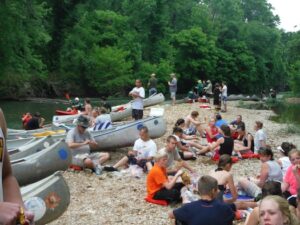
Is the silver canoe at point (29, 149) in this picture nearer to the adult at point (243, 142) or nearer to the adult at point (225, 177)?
the adult at point (225, 177)

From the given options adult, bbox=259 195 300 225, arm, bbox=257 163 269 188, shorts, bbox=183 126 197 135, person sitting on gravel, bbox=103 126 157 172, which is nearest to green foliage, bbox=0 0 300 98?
shorts, bbox=183 126 197 135

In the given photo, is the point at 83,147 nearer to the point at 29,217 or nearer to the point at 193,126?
the point at 193,126

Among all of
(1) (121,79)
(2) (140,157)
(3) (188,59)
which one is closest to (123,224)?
(2) (140,157)

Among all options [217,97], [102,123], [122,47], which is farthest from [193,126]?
[122,47]

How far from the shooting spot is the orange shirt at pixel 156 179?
740cm

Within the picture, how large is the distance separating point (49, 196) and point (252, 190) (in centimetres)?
342

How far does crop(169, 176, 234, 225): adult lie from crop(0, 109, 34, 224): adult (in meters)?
3.29

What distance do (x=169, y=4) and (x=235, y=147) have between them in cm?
4399

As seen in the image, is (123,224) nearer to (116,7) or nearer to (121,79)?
(121,79)

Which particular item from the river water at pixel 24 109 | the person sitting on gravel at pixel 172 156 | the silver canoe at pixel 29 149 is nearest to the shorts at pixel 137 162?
the person sitting on gravel at pixel 172 156

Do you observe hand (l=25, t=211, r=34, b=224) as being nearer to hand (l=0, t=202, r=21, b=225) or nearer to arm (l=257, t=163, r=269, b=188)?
hand (l=0, t=202, r=21, b=225)

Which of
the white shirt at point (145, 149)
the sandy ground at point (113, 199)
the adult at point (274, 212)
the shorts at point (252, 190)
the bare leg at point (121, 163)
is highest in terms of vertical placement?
the adult at point (274, 212)

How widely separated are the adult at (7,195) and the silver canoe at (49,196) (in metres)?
3.83

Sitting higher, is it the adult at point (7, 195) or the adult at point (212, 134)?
the adult at point (7, 195)
